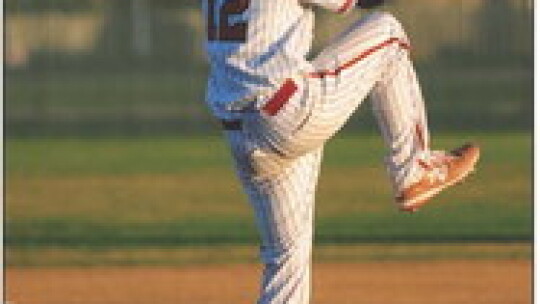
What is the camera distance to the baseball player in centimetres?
561

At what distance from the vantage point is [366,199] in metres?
17.1

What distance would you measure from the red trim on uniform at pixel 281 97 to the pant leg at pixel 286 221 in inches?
13.2

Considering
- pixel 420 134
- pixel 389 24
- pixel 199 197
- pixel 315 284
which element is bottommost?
pixel 199 197

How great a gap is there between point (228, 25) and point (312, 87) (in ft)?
1.14

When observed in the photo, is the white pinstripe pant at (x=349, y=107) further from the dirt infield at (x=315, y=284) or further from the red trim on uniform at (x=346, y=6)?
the dirt infield at (x=315, y=284)

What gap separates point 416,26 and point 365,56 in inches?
757

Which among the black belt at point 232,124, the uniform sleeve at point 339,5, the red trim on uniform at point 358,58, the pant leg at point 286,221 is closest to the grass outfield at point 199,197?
the pant leg at point 286,221

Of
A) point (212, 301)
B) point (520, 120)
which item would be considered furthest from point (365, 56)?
point (520, 120)

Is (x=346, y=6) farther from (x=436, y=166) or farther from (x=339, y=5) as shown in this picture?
(x=436, y=166)

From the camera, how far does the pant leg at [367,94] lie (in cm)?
560

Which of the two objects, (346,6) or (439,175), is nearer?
(346,6)

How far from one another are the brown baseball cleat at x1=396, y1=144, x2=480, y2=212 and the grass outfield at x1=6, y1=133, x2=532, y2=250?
22.5 ft

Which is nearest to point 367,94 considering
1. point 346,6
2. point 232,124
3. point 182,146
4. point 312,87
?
point 312,87

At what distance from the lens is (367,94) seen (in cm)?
570
